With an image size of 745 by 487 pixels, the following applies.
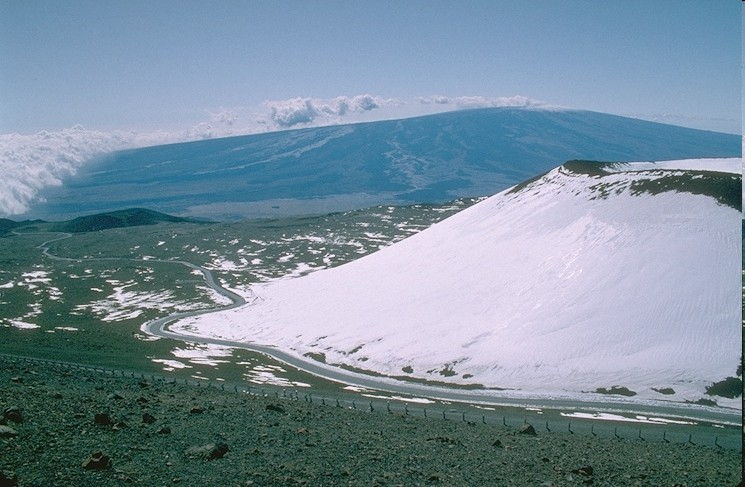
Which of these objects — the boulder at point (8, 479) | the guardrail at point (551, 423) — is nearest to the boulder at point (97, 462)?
the boulder at point (8, 479)

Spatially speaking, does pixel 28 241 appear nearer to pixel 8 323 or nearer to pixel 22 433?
pixel 8 323

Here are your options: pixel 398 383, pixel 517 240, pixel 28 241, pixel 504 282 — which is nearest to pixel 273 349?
pixel 398 383

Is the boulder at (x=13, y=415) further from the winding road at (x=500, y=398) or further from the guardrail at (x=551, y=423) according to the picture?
the winding road at (x=500, y=398)

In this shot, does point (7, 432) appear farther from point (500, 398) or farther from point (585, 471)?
point (500, 398)

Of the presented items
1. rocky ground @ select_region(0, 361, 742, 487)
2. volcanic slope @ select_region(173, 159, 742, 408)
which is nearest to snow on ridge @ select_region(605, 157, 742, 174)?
volcanic slope @ select_region(173, 159, 742, 408)

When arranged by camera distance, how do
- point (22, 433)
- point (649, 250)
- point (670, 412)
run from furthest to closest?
point (649, 250) → point (670, 412) → point (22, 433)

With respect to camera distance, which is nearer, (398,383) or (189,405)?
(189,405)

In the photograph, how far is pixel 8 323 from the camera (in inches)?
3127

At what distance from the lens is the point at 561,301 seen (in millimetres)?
60938

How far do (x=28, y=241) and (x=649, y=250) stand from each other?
675ft

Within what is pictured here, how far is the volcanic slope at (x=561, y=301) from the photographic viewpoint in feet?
163

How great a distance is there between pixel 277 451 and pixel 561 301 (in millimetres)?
47538

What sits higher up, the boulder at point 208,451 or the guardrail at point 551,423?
the boulder at point 208,451

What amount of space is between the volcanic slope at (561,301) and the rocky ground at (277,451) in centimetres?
2261
